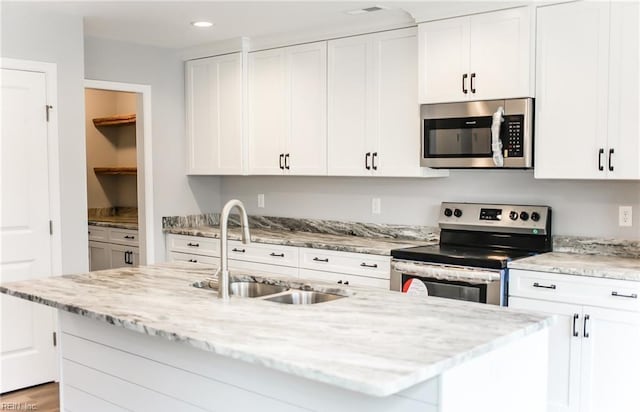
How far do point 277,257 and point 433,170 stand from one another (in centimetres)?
132

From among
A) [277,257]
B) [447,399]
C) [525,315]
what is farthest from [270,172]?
[447,399]

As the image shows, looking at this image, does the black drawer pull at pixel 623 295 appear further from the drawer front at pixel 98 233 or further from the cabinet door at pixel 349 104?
the drawer front at pixel 98 233

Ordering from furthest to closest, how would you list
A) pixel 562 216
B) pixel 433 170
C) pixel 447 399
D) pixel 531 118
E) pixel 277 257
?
pixel 277 257
pixel 433 170
pixel 562 216
pixel 531 118
pixel 447 399

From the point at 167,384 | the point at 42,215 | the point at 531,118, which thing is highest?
the point at 531,118

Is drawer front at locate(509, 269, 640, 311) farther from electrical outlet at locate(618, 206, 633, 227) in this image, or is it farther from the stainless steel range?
electrical outlet at locate(618, 206, 633, 227)

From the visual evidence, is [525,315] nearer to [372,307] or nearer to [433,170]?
[372,307]

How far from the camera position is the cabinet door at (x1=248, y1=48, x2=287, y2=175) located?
5.07m

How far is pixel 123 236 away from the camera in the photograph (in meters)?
5.91

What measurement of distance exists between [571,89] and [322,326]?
227 centimetres

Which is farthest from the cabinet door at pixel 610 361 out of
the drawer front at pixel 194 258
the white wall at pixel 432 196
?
the drawer front at pixel 194 258

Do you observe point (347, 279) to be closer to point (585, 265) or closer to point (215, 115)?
point (585, 265)

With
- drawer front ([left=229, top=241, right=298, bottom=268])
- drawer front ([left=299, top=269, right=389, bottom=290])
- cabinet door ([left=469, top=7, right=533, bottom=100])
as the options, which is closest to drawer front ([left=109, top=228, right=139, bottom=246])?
drawer front ([left=229, top=241, right=298, bottom=268])

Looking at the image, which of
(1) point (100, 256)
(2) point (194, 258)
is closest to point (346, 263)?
(2) point (194, 258)

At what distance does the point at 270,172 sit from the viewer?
5195mm
